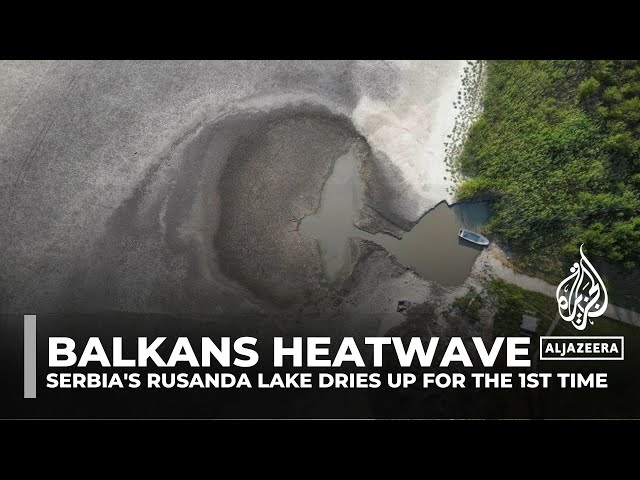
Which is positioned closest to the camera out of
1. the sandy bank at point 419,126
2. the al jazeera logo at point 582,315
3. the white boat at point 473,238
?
the al jazeera logo at point 582,315

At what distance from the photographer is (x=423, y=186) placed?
8367 mm

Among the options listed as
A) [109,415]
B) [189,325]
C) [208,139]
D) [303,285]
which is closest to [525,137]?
[303,285]

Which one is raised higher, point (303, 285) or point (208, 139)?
point (208, 139)

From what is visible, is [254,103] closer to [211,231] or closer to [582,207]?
[211,231]

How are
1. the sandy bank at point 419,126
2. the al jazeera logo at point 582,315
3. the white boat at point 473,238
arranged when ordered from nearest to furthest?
the al jazeera logo at point 582,315
the white boat at point 473,238
the sandy bank at point 419,126

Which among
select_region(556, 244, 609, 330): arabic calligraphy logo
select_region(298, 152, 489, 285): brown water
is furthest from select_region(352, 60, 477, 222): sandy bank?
select_region(556, 244, 609, 330): arabic calligraphy logo

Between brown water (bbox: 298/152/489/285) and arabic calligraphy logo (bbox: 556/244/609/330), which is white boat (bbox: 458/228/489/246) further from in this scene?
arabic calligraphy logo (bbox: 556/244/609/330)

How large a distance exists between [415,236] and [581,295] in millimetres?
3218

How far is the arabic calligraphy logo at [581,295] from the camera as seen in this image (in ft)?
26.0

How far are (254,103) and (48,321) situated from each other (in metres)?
5.70

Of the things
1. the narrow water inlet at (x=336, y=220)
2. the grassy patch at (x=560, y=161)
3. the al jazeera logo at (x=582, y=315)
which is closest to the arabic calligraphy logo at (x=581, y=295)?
the al jazeera logo at (x=582, y=315)

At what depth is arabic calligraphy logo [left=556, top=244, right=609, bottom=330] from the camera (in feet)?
26.0

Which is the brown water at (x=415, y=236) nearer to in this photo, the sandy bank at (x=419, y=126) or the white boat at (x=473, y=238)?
the white boat at (x=473, y=238)

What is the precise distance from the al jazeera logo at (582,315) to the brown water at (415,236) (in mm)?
1781
